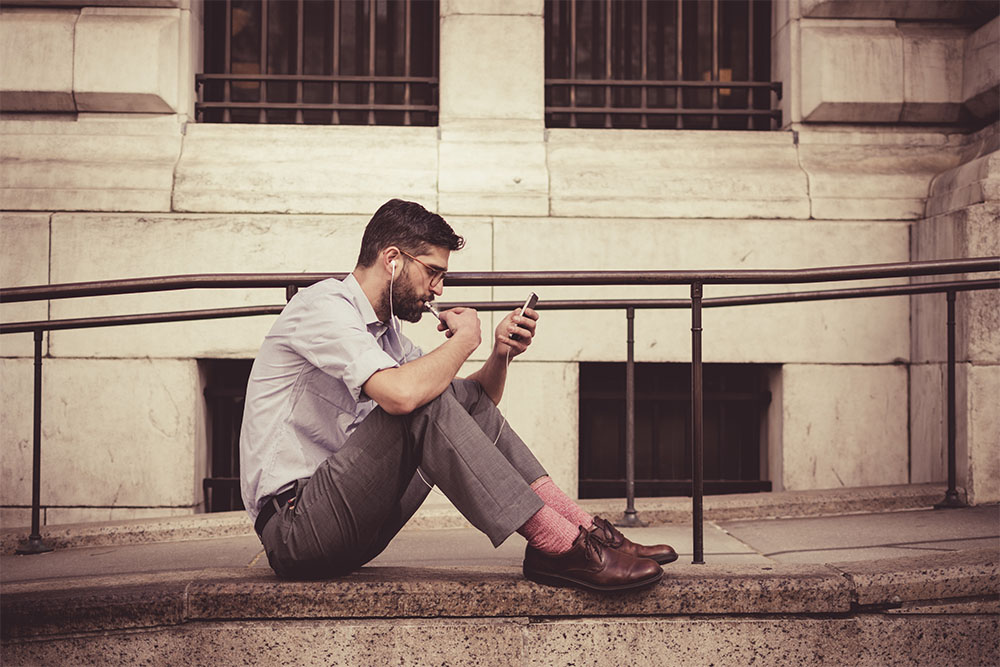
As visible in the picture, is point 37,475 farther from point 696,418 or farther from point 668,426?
point 668,426

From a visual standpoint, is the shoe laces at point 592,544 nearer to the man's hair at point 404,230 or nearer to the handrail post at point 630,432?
the man's hair at point 404,230

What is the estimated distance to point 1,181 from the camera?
554 cm

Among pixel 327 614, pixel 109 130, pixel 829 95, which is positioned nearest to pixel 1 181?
pixel 109 130

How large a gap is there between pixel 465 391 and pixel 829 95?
3.76 m

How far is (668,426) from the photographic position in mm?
6012

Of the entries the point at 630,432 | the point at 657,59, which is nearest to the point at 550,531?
the point at 630,432

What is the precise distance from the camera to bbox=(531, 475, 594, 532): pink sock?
296cm

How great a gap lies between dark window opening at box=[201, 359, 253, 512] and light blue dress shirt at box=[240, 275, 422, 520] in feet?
9.29

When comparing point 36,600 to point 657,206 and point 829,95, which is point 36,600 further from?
point 829,95

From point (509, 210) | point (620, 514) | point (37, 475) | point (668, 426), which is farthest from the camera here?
point (668, 426)

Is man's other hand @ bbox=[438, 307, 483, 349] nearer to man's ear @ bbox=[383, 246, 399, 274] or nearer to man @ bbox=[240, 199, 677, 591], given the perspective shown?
man @ bbox=[240, 199, 677, 591]

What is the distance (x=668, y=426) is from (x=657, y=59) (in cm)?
239

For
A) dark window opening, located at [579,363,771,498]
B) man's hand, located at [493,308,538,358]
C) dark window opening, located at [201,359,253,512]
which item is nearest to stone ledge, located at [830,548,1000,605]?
man's hand, located at [493,308,538,358]

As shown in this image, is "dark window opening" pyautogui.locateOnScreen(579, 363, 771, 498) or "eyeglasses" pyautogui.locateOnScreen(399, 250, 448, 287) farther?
"dark window opening" pyautogui.locateOnScreen(579, 363, 771, 498)
